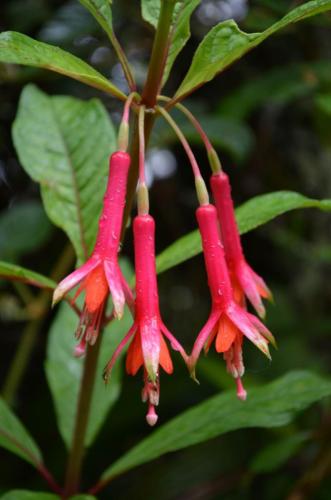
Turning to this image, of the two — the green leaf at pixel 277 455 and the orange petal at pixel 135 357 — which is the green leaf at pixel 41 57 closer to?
the orange petal at pixel 135 357

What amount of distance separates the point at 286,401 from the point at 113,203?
→ 42 cm

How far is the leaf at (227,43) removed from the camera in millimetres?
725

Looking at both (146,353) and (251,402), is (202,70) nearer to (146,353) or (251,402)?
(146,353)

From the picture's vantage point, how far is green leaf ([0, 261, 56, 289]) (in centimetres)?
82

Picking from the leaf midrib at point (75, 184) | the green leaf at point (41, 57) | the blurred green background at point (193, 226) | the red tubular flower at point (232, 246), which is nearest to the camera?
the green leaf at point (41, 57)

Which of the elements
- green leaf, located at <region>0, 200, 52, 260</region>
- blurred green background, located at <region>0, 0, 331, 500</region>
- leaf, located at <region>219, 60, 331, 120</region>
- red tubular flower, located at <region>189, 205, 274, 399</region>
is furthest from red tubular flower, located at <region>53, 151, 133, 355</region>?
leaf, located at <region>219, 60, 331, 120</region>

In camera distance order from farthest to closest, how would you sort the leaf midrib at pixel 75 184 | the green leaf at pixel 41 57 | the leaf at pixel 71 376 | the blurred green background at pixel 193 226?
1. the blurred green background at pixel 193 226
2. the leaf at pixel 71 376
3. the leaf midrib at pixel 75 184
4. the green leaf at pixel 41 57

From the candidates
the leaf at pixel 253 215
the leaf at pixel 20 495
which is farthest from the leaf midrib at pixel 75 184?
the leaf at pixel 20 495

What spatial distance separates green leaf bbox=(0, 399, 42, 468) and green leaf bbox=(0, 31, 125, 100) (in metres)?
0.52

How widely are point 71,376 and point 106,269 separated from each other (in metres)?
0.49

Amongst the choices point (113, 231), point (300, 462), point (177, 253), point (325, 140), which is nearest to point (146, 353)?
point (113, 231)

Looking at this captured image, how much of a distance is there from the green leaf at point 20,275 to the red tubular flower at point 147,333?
147 mm

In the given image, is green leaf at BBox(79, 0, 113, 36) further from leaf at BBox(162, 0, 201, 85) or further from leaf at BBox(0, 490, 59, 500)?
leaf at BBox(0, 490, 59, 500)

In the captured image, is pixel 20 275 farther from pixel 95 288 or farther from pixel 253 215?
pixel 253 215
